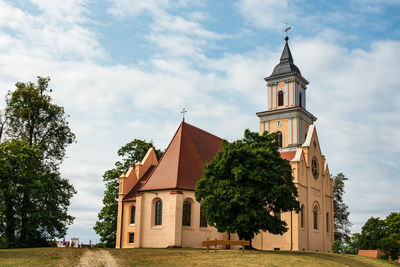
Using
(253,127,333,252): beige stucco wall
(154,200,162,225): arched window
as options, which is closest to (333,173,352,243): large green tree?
(253,127,333,252): beige stucco wall

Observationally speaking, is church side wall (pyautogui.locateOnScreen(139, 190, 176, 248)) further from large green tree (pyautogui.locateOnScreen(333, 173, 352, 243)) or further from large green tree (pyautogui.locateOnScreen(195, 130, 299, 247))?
large green tree (pyautogui.locateOnScreen(333, 173, 352, 243))

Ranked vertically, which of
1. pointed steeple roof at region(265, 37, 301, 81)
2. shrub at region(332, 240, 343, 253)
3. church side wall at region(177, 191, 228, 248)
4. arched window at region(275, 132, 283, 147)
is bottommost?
shrub at region(332, 240, 343, 253)

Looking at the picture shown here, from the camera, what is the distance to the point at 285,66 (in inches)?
2356

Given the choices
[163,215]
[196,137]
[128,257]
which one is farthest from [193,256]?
[196,137]

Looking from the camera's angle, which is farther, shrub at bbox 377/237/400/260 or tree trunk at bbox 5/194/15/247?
shrub at bbox 377/237/400/260

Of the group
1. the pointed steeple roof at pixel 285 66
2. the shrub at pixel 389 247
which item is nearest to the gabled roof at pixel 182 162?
the pointed steeple roof at pixel 285 66

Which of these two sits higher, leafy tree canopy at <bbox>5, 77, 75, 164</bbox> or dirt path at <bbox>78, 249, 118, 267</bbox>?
leafy tree canopy at <bbox>5, 77, 75, 164</bbox>

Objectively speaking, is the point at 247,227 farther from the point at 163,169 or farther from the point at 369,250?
the point at 369,250

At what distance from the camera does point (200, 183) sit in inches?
1388

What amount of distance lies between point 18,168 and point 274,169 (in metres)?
23.6

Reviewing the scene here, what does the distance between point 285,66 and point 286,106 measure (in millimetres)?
5739

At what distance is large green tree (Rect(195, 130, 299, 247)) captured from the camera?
33000 millimetres

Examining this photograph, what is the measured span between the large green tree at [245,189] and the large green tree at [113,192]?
1897 centimetres

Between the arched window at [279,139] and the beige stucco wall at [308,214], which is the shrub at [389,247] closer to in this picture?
the beige stucco wall at [308,214]
